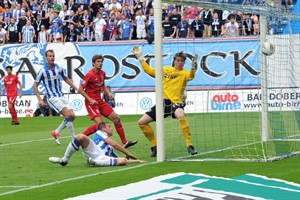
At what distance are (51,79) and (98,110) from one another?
1.72m

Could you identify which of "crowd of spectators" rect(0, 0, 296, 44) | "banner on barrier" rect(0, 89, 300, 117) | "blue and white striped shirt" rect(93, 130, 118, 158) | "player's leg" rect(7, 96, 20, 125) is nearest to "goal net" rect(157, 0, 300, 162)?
"blue and white striped shirt" rect(93, 130, 118, 158)

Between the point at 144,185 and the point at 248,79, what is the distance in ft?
77.7

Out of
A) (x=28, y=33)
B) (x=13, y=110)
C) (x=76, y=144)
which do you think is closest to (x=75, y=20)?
A: (x=28, y=33)

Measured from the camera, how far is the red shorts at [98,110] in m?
19.3

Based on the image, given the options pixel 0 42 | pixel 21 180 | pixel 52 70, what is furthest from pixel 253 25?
pixel 0 42

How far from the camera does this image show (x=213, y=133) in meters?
23.5

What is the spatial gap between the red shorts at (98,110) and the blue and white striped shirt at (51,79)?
1.48 m

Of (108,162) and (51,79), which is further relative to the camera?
(51,79)

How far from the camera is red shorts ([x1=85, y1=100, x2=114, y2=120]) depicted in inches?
759

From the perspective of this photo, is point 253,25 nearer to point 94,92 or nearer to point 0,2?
point 94,92

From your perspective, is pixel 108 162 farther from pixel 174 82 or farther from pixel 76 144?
pixel 174 82

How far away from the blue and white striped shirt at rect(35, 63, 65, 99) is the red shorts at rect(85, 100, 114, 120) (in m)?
1.48

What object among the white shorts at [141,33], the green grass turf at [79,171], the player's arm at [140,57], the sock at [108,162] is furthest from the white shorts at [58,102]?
the white shorts at [141,33]

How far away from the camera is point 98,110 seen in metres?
19.5
